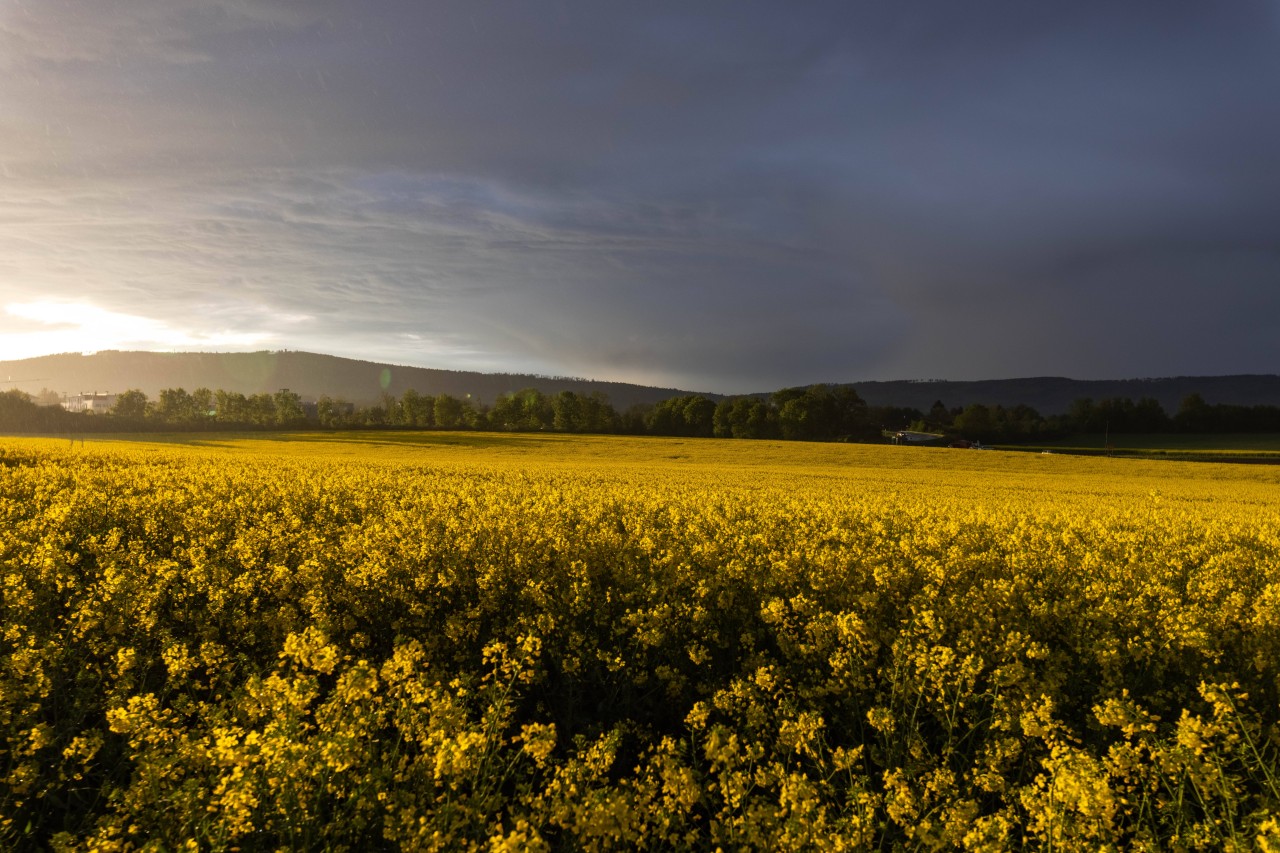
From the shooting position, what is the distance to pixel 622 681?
5.29 meters

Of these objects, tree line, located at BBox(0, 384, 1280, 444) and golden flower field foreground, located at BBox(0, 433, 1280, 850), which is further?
tree line, located at BBox(0, 384, 1280, 444)

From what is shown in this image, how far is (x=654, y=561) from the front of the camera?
6.91 meters

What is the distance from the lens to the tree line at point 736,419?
7694 cm

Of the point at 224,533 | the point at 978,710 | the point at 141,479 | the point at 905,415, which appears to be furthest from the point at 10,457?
the point at 905,415

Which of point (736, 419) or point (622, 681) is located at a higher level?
point (736, 419)

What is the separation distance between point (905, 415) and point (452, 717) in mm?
108692

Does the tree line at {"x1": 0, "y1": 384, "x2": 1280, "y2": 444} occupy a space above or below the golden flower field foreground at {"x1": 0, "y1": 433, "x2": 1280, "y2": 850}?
above

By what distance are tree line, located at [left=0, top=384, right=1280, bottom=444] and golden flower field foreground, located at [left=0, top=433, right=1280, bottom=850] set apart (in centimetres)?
6830

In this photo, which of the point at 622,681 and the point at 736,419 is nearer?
the point at 622,681

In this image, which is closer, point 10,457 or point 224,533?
point 224,533

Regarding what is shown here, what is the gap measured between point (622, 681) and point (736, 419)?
73.3m

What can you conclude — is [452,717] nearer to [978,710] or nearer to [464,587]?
[464,587]

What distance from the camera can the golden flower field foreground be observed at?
9.92 feet

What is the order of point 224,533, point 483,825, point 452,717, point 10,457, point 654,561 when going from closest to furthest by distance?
point 483,825 < point 452,717 < point 654,561 < point 224,533 < point 10,457
